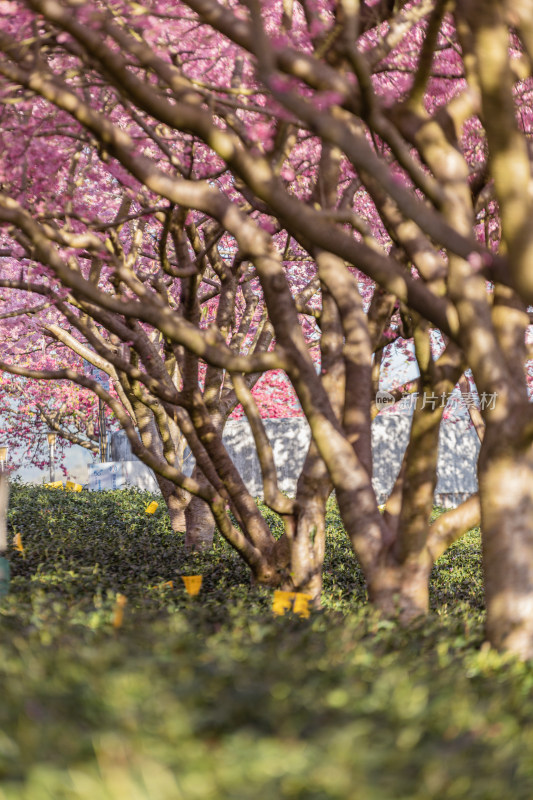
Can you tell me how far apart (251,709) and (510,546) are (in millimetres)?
2515

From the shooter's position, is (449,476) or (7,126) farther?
(449,476)

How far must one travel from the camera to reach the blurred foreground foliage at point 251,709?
7.01 ft

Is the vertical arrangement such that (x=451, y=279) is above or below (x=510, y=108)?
below

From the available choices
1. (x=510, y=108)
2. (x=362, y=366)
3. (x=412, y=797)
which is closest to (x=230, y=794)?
(x=412, y=797)

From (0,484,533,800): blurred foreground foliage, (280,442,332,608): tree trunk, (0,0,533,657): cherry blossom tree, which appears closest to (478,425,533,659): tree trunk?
(0,0,533,657): cherry blossom tree

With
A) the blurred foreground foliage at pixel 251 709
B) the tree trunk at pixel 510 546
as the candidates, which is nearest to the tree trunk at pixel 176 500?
the blurred foreground foliage at pixel 251 709

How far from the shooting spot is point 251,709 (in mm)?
2602

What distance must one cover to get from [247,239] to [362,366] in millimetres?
1379

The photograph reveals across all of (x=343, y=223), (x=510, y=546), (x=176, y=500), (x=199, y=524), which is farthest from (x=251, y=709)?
(x=176, y=500)

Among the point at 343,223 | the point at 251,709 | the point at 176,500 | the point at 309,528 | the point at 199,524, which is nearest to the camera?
the point at 251,709

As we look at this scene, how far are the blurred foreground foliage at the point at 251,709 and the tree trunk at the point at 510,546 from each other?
0.82ft

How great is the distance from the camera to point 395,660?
12.4 feet

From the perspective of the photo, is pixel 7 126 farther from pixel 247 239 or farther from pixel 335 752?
pixel 335 752

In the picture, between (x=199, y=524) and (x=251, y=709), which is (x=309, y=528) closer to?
(x=199, y=524)
